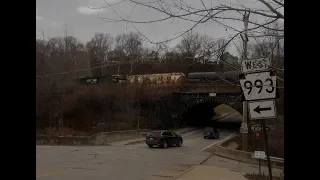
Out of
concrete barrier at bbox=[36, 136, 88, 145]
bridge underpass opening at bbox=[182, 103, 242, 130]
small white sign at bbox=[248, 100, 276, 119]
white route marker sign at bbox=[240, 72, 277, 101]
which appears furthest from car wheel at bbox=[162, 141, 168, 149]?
bridge underpass opening at bbox=[182, 103, 242, 130]

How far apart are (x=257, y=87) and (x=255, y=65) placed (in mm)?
562

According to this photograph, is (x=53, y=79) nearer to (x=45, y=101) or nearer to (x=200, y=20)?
(x=45, y=101)

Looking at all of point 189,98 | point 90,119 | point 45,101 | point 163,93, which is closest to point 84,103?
point 90,119

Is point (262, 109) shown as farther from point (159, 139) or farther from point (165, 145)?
point (165, 145)

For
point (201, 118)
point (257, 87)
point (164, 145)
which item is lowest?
point (201, 118)

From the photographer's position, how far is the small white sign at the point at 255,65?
5621 millimetres

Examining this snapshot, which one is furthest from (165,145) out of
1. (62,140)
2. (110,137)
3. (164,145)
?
(62,140)

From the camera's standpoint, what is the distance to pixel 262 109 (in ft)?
26.8

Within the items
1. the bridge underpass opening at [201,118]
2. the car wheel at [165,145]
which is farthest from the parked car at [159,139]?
the bridge underpass opening at [201,118]

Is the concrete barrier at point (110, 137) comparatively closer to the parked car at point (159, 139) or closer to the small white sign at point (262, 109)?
the parked car at point (159, 139)
